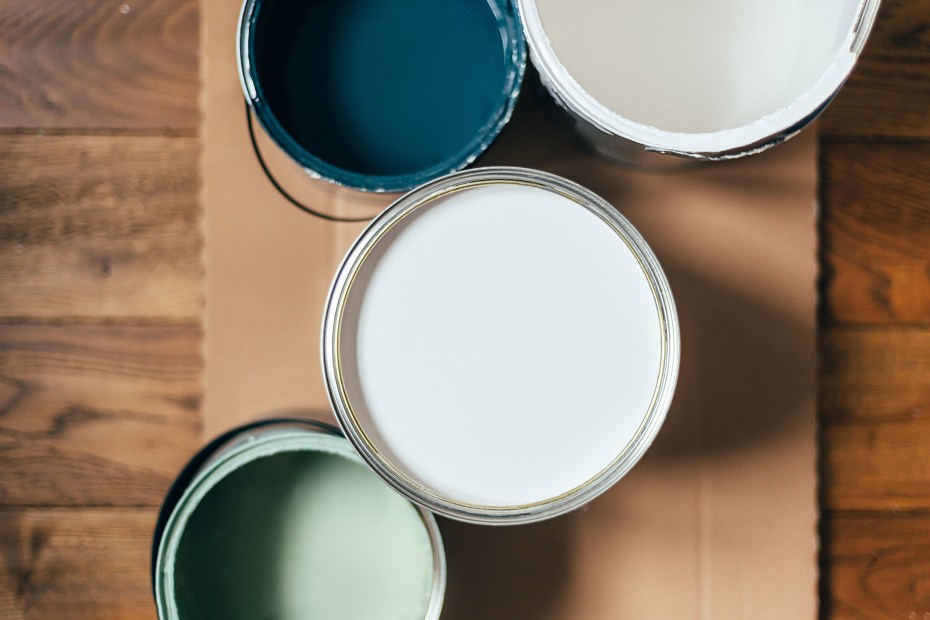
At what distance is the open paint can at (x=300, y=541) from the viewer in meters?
0.56

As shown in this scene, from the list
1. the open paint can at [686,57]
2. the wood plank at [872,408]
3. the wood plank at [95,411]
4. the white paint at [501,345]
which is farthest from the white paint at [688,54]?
the wood plank at [95,411]

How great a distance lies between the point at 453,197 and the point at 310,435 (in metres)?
0.18

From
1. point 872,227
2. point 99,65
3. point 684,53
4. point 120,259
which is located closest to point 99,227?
point 120,259

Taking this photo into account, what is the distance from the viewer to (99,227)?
27.4 inches

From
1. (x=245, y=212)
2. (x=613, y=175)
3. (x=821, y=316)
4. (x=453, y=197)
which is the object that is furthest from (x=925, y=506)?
(x=245, y=212)

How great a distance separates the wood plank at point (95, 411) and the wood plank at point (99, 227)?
0.08 ft

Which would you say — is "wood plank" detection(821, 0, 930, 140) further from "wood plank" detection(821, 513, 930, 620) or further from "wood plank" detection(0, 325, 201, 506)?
"wood plank" detection(0, 325, 201, 506)

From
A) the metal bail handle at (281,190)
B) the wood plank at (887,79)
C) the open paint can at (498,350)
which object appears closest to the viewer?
the open paint can at (498,350)

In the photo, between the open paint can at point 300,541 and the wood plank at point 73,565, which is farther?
the wood plank at point 73,565

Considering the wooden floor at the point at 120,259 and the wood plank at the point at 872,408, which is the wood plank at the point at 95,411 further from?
the wood plank at the point at 872,408

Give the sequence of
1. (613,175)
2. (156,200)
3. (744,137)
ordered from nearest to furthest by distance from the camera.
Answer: (744,137)
(613,175)
(156,200)

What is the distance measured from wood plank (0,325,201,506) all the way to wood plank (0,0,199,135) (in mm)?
184

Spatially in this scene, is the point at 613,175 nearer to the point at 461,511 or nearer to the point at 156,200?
the point at 461,511

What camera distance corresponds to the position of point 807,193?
60 cm
